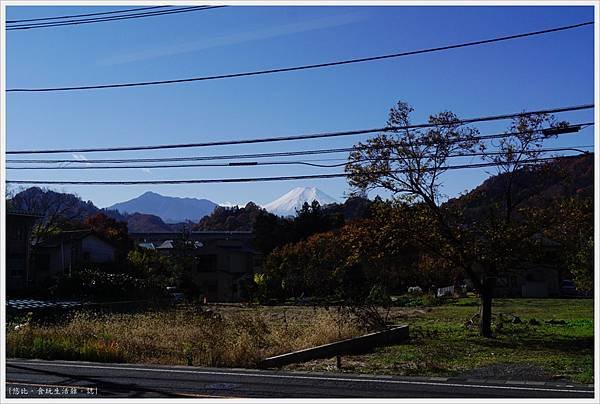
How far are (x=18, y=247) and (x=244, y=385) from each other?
3636 centimetres

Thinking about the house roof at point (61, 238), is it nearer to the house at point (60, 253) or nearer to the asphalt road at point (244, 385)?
the house at point (60, 253)

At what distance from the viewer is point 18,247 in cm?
4391

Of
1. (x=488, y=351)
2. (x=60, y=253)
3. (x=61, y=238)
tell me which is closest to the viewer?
(x=488, y=351)

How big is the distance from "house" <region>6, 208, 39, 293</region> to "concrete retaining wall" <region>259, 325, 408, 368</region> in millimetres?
30873

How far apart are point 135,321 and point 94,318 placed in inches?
84.6

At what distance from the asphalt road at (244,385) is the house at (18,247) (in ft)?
105

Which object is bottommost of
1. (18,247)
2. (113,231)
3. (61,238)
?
(18,247)

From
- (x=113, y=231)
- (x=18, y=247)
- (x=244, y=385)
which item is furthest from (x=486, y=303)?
(x=113, y=231)

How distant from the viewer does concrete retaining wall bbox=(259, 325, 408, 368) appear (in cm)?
1470

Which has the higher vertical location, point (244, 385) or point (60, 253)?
point (60, 253)

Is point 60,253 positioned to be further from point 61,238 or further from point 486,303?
point 486,303

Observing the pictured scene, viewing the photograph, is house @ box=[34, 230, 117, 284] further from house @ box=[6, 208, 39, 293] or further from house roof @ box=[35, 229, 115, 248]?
house @ box=[6, 208, 39, 293]

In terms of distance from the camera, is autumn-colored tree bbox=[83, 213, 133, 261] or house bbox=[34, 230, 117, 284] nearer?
house bbox=[34, 230, 117, 284]

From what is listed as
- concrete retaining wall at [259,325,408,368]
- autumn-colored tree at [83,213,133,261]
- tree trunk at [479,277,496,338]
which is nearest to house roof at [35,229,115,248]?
autumn-colored tree at [83,213,133,261]
